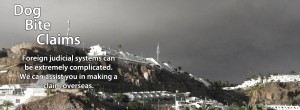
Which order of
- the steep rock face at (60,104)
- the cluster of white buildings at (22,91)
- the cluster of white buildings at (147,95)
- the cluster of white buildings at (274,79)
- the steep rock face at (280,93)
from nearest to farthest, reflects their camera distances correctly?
1. the steep rock face at (60,104)
2. the cluster of white buildings at (22,91)
3. the cluster of white buildings at (147,95)
4. the steep rock face at (280,93)
5. the cluster of white buildings at (274,79)

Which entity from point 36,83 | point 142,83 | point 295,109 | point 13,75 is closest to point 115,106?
point 36,83

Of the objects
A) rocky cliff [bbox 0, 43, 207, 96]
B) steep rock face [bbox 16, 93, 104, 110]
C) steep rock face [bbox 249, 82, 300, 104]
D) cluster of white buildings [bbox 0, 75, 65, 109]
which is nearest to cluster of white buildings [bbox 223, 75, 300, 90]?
steep rock face [bbox 249, 82, 300, 104]

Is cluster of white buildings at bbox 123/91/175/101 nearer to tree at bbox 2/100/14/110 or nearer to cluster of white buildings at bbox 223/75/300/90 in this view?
tree at bbox 2/100/14/110

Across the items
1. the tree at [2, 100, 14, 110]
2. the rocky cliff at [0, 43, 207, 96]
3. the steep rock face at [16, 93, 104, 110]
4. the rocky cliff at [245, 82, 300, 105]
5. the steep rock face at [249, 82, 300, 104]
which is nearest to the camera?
the steep rock face at [16, 93, 104, 110]

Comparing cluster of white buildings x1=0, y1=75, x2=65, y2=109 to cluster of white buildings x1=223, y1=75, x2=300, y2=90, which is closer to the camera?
cluster of white buildings x1=0, y1=75, x2=65, y2=109

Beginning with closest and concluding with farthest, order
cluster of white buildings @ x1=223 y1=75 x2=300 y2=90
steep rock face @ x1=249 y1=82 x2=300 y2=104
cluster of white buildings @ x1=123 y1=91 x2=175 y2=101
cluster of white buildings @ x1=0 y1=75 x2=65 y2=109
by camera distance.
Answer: cluster of white buildings @ x1=0 y1=75 x2=65 y2=109 < cluster of white buildings @ x1=123 y1=91 x2=175 y2=101 < steep rock face @ x1=249 y1=82 x2=300 y2=104 < cluster of white buildings @ x1=223 y1=75 x2=300 y2=90

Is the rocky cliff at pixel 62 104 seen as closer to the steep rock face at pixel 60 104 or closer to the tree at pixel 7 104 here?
the steep rock face at pixel 60 104

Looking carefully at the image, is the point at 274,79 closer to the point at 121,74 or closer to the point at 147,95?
the point at 121,74

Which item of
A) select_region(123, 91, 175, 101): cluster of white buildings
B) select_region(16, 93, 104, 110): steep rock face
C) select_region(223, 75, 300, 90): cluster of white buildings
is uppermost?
select_region(223, 75, 300, 90): cluster of white buildings

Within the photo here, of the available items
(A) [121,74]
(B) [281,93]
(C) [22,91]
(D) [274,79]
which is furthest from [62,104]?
(D) [274,79]

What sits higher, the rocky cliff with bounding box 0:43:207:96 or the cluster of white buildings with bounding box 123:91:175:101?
the rocky cliff with bounding box 0:43:207:96

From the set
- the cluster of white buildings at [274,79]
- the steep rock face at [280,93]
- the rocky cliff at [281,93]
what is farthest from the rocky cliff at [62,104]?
the cluster of white buildings at [274,79]

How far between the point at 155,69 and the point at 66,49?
27953 millimetres

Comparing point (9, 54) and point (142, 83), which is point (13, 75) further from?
point (142, 83)
